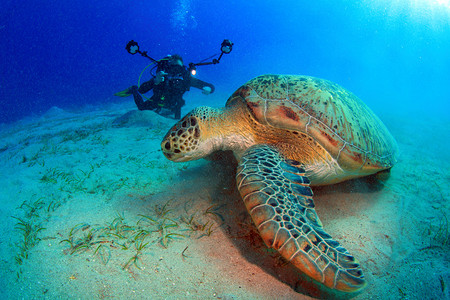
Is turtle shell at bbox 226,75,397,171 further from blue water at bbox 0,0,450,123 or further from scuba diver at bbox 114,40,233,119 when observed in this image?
blue water at bbox 0,0,450,123

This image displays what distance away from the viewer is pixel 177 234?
183 cm

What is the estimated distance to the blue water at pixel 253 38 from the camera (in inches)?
2218

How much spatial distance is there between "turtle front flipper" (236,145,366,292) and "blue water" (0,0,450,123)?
5019cm

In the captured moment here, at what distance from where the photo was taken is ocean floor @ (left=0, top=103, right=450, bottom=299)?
144 centimetres

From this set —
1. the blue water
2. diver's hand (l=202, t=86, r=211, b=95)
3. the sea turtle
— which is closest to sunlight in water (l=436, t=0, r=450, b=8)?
the blue water

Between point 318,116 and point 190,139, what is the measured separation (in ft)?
5.61

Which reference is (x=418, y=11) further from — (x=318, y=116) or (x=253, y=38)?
(x=318, y=116)

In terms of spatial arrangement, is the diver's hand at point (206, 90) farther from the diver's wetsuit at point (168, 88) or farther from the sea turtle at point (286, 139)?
the sea turtle at point (286, 139)

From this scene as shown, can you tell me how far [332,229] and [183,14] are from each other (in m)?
126

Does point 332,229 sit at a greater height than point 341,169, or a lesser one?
lesser

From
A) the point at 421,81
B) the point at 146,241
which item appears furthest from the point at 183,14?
the point at 146,241

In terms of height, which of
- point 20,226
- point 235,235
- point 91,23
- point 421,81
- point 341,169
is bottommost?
point 235,235

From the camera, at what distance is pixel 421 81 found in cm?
6356

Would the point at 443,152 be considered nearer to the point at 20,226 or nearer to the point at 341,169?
the point at 341,169
